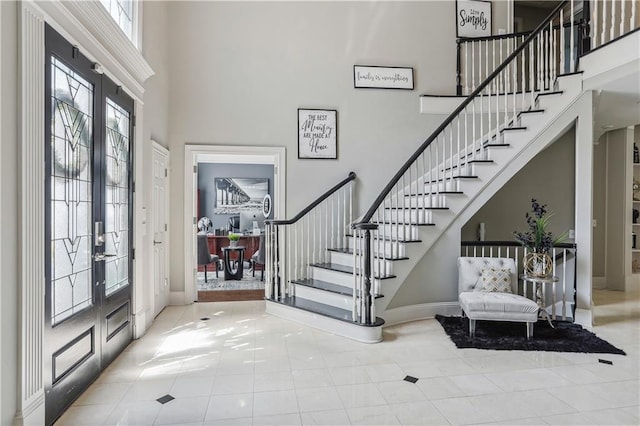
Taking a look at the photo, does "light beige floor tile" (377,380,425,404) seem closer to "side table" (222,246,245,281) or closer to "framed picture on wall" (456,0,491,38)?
"side table" (222,246,245,281)

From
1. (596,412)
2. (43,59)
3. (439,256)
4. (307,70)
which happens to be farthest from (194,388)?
(307,70)

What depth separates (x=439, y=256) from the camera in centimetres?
423

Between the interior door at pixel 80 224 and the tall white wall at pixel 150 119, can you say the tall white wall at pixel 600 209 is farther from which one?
the interior door at pixel 80 224

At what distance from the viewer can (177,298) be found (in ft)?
16.0

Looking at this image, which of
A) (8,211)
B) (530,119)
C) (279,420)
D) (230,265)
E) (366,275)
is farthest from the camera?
(230,265)

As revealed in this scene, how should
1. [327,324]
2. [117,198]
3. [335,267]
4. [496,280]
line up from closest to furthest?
1. [117,198]
2. [327,324]
3. [496,280]
4. [335,267]

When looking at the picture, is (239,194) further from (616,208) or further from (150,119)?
(616,208)

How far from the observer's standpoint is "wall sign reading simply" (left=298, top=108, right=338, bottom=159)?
16.8 feet

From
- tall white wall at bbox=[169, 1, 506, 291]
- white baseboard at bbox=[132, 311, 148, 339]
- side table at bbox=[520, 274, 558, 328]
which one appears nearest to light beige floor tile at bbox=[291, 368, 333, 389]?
white baseboard at bbox=[132, 311, 148, 339]

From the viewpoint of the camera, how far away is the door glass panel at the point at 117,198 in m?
2.97

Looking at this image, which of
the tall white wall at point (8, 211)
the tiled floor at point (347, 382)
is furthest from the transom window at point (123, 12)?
the tiled floor at point (347, 382)

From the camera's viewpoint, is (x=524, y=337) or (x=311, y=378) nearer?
(x=311, y=378)

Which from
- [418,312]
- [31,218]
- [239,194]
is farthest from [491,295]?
[239,194]

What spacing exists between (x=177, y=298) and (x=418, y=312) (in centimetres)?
320
